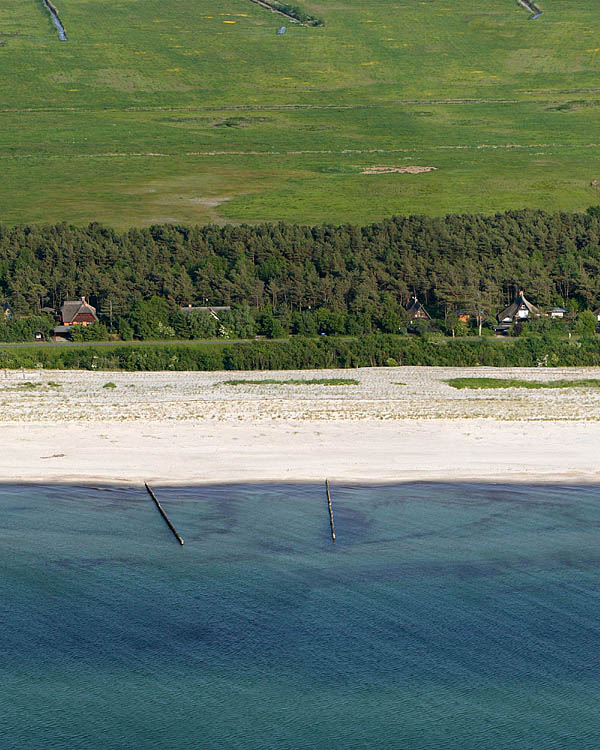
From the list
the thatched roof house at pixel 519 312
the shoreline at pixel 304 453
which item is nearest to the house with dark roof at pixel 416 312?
the thatched roof house at pixel 519 312

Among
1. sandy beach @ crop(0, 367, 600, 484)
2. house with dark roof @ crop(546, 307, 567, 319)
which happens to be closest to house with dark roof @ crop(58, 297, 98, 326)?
sandy beach @ crop(0, 367, 600, 484)

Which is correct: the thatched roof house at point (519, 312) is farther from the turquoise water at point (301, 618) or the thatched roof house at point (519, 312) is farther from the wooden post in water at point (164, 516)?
the wooden post in water at point (164, 516)

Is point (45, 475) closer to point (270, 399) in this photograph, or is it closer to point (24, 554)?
point (24, 554)

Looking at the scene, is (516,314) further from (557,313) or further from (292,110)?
(292,110)

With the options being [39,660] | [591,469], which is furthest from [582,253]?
[39,660]

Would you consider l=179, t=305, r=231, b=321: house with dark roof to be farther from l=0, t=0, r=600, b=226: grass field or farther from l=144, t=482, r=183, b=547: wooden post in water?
l=144, t=482, r=183, b=547: wooden post in water
